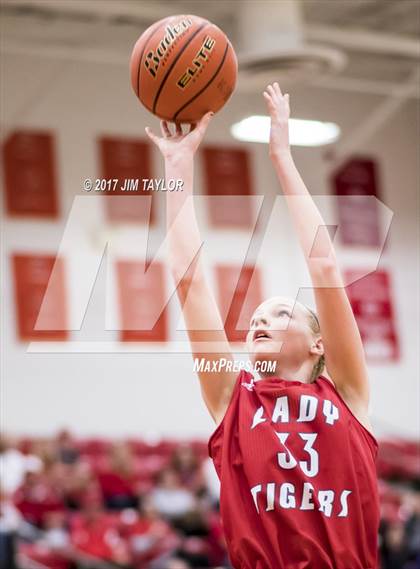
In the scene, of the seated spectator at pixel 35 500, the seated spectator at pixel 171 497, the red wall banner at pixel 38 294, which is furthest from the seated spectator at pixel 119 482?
the red wall banner at pixel 38 294

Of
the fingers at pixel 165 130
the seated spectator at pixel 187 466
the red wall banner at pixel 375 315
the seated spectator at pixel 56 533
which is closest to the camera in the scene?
the fingers at pixel 165 130

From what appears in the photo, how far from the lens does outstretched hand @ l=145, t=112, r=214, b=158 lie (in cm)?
270

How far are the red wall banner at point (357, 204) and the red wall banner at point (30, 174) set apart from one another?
3.13 meters

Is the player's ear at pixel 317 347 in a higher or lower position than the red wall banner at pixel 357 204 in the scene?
lower

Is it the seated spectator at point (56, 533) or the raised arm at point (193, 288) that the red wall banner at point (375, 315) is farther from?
the raised arm at point (193, 288)

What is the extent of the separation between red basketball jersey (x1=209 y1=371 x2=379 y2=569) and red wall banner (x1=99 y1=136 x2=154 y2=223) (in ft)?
25.8

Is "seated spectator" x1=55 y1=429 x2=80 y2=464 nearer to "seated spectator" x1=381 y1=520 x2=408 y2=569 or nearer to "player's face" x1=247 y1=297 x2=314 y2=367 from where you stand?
"seated spectator" x1=381 y1=520 x2=408 y2=569

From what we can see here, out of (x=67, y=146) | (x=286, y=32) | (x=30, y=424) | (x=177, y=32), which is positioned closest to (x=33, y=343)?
(x=30, y=424)

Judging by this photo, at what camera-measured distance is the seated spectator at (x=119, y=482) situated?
27.5 feet

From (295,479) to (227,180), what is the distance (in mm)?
8559

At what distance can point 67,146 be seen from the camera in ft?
33.9

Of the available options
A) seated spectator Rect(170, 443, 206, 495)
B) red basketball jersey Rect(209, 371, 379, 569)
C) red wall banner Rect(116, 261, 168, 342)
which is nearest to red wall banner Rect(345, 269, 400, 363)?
red wall banner Rect(116, 261, 168, 342)

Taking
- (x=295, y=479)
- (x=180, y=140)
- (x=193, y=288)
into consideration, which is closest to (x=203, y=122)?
(x=180, y=140)

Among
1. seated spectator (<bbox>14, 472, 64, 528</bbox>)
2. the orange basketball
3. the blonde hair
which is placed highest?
seated spectator (<bbox>14, 472, 64, 528</bbox>)
